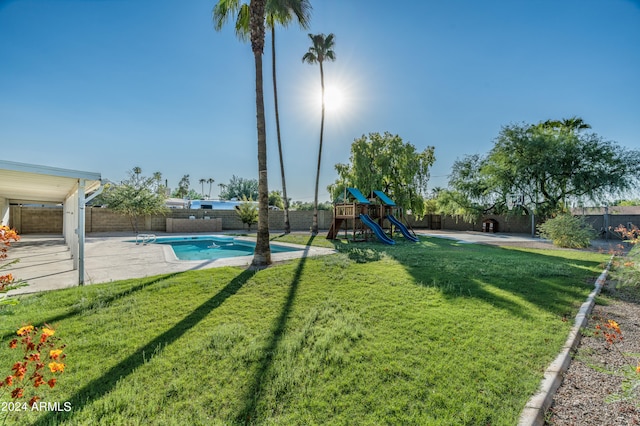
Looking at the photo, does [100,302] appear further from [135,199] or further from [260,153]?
[135,199]

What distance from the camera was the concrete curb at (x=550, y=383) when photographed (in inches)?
84.5

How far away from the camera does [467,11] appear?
931 centimetres

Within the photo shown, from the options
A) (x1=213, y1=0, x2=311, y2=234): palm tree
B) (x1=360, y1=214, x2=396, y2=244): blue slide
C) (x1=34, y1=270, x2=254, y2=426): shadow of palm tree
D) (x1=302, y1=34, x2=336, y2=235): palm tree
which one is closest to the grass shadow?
(x1=34, y1=270, x2=254, y2=426): shadow of palm tree

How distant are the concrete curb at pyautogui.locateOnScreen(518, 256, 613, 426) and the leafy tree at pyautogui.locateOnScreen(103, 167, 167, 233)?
20348 millimetres

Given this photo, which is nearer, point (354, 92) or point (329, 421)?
point (329, 421)

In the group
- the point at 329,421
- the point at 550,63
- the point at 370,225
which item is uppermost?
the point at 550,63

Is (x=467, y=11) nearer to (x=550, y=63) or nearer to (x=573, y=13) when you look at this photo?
(x=573, y=13)

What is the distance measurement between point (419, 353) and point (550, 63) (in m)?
13.4

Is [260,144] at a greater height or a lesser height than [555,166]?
lesser

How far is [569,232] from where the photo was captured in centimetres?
1217

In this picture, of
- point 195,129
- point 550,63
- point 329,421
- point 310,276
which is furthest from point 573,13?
point 195,129

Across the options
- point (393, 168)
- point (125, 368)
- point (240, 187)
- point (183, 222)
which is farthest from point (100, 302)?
point (240, 187)

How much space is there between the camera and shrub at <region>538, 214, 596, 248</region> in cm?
1205

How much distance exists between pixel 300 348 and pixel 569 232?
48.3ft
